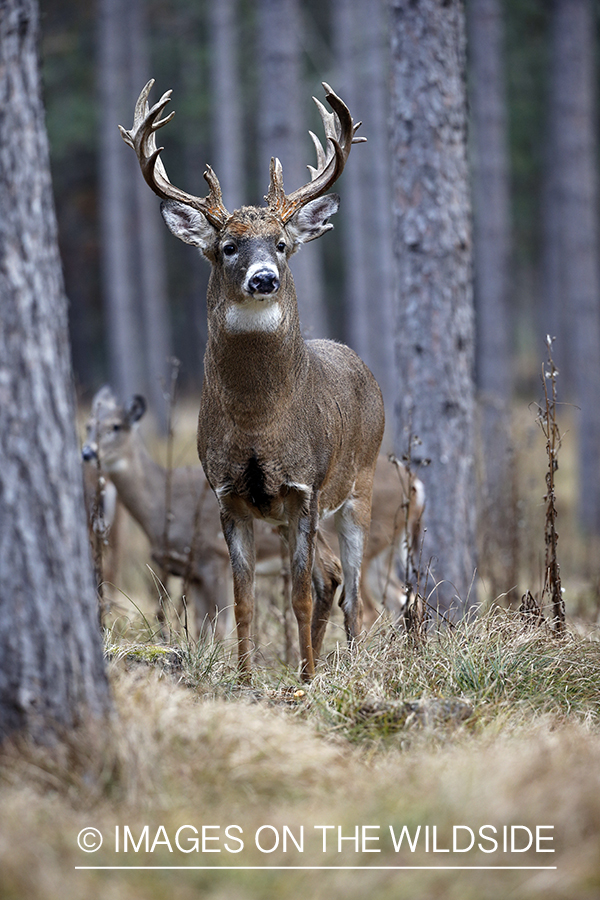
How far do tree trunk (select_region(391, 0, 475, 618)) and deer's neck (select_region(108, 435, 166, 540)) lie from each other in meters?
3.00

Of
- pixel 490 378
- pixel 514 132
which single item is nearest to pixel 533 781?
pixel 490 378

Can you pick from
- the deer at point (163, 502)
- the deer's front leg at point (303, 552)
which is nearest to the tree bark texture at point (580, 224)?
the deer at point (163, 502)

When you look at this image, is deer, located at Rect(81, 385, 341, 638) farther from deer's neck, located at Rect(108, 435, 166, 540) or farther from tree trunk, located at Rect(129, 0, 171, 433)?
tree trunk, located at Rect(129, 0, 171, 433)

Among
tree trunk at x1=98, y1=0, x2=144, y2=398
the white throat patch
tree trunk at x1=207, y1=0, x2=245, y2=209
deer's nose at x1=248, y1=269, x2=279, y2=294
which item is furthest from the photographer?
tree trunk at x1=98, y1=0, x2=144, y2=398

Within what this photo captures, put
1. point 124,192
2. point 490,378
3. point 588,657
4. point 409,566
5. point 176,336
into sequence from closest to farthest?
point 588,657 < point 409,566 < point 490,378 < point 124,192 < point 176,336

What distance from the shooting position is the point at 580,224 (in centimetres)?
1499

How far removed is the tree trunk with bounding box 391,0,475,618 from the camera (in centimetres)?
620

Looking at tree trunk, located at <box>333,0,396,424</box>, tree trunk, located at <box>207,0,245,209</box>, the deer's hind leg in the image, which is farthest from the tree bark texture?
the deer's hind leg

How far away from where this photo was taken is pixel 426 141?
6.22m

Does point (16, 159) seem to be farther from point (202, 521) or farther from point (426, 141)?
point (202, 521)

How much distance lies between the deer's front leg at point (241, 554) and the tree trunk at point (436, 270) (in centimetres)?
143

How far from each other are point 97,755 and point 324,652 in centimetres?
284

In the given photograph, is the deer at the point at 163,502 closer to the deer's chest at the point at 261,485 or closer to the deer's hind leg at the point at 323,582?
the deer's hind leg at the point at 323,582
